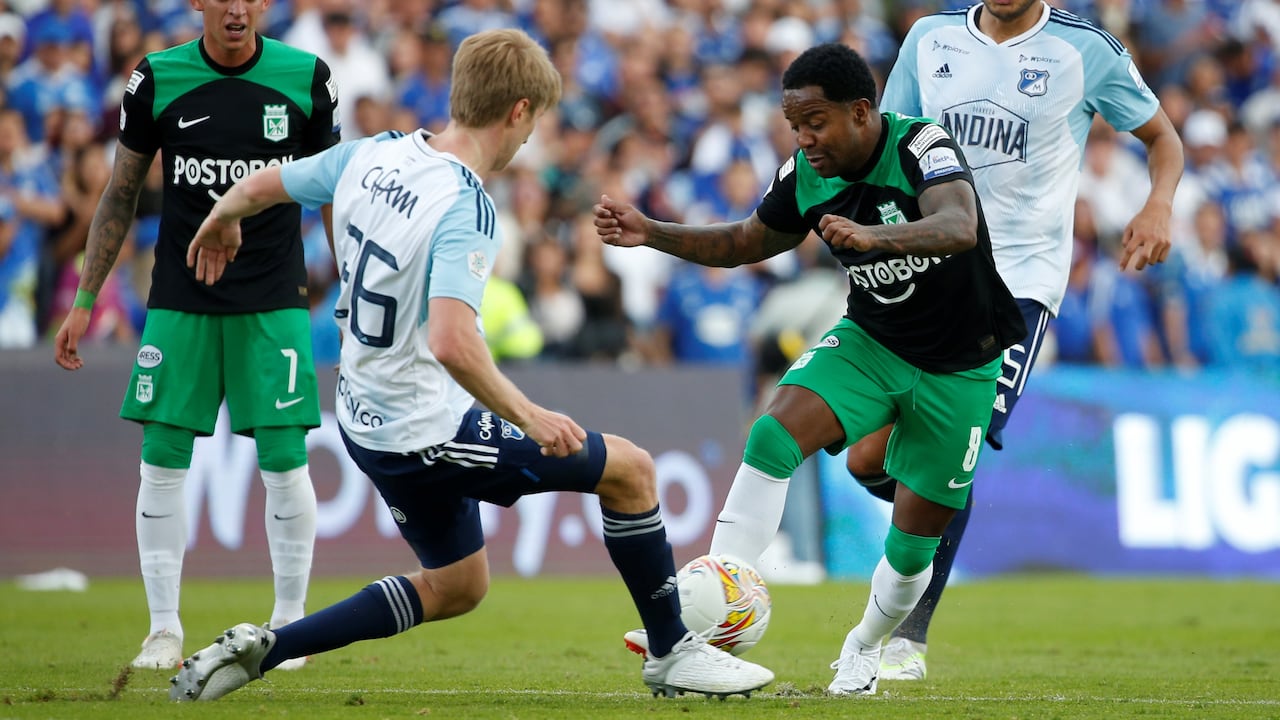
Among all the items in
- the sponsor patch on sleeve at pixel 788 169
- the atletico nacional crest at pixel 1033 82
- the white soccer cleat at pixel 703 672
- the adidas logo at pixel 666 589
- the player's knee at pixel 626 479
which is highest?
the atletico nacional crest at pixel 1033 82

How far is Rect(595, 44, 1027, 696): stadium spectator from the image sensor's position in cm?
561

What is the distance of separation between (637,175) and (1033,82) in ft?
27.5

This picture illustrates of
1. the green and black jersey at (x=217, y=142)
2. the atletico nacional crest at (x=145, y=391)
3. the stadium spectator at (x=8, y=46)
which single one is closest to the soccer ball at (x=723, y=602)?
the green and black jersey at (x=217, y=142)

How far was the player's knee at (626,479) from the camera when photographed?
5.21 meters

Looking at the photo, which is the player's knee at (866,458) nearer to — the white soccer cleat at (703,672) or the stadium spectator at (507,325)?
the white soccer cleat at (703,672)

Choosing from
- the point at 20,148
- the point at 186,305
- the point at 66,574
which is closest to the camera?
the point at 186,305

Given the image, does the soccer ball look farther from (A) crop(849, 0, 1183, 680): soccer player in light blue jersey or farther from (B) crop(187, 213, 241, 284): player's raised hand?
(B) crop(187, 213, 241, 284): player's raised hand

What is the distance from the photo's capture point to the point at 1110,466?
13.3m

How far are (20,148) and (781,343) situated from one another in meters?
6.49

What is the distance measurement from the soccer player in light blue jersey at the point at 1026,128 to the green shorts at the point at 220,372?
2.48m

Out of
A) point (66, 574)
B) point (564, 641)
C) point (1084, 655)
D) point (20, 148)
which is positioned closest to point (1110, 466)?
point (1084, 655)

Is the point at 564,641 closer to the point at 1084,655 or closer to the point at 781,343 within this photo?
the point at 1084,655

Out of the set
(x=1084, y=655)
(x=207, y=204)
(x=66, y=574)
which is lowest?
(x=66, y=574)

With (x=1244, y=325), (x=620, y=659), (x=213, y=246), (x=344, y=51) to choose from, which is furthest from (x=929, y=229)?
(x=1244, y=325)
